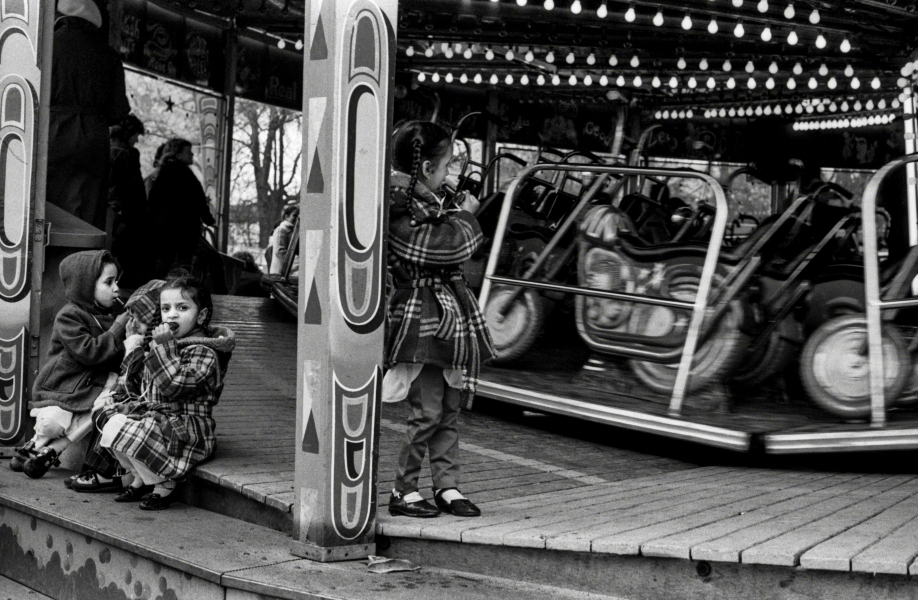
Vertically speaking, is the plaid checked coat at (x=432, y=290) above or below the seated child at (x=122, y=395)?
above

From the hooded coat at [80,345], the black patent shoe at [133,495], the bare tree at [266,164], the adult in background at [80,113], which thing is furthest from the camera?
the bare tree at [266,164]

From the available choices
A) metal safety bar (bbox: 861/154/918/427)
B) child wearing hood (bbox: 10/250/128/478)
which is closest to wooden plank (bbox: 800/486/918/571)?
metal safety bar (bbox: 861/154/918/427)

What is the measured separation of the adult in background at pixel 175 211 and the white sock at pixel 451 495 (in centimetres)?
633

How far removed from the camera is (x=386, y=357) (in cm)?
427

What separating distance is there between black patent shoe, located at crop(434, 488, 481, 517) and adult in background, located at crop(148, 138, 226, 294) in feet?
20.8

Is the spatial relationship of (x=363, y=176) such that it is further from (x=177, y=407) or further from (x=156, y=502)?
(x=156, y=502)

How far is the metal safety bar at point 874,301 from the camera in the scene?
531 centimetres

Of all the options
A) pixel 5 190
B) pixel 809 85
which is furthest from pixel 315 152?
pixel 809 85

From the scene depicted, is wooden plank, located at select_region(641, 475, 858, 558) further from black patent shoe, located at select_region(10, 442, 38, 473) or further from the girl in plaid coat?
black patent shoe, located at select_region(10, 442, 38, 473)

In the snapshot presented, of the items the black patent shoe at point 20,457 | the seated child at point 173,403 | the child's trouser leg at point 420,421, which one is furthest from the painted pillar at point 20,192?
the child's trouser leg at point 420,421

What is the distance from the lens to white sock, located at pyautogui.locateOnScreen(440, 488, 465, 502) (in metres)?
4.19

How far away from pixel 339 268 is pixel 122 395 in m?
1.72

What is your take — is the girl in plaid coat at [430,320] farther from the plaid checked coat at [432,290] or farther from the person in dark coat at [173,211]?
the person in dark coat at [173,211]

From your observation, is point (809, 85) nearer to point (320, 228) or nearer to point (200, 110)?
point (200, 110)
